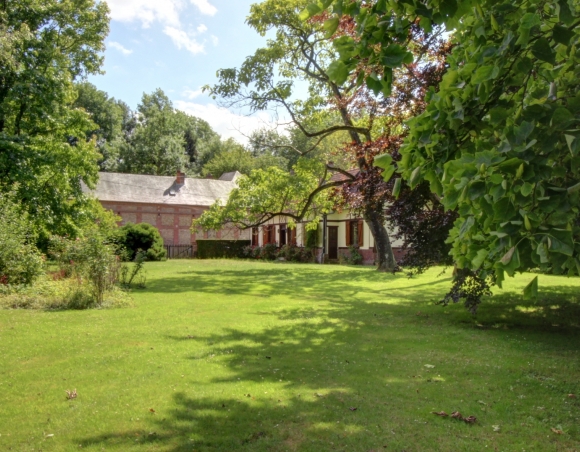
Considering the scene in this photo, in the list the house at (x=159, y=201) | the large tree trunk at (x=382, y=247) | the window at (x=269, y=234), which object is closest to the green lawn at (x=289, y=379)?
the large tree trunk at (x=382, y=247)

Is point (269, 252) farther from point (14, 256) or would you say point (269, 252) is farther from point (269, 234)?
point (14, 256)

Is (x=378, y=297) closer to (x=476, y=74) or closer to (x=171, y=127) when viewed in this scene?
(x=476, y=74)

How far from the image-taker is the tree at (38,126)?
16.0 meters

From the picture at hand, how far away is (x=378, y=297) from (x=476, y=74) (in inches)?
425

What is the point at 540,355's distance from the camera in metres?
6.52

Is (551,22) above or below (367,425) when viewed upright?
above

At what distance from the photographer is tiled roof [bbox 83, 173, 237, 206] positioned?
132 ft

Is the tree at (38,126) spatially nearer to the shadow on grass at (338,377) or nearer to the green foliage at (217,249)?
the shadow on grass at (338,377)

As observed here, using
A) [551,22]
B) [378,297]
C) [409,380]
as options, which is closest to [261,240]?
[378,297]

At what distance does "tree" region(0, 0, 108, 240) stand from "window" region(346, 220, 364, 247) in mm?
15609

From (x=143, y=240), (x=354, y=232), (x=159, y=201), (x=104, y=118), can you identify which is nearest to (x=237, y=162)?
(x=104, y=118)

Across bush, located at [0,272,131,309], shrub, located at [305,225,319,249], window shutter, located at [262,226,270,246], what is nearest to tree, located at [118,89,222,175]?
window shutter, located at [262,226,270,246]

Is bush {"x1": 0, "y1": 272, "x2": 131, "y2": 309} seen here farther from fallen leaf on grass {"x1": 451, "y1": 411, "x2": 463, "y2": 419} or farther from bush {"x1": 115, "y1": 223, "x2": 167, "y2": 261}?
bush {"x1": 115, "y1": 223, "x2": 167, "y2": 261}

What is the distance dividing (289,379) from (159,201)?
37.8 meters
